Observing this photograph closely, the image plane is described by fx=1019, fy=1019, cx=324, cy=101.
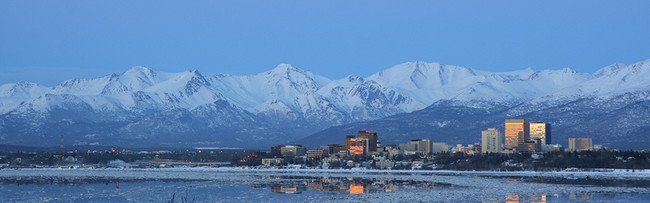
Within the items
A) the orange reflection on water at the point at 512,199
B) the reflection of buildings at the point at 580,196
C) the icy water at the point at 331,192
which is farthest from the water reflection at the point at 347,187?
the reflection of buildings at the point at 580,196

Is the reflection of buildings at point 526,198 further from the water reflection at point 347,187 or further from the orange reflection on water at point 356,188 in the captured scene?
the orange reflection on water at point 356,188

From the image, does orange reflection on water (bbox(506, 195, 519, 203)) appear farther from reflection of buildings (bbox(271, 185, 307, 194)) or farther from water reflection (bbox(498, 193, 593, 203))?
reflection of buildings (bbox(271, 185, 307, 194))

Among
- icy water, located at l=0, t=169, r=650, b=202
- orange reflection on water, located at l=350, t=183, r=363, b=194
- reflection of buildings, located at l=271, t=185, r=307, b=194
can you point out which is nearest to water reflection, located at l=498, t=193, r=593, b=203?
icy water, located at l=0, t=169, r=650, b=202

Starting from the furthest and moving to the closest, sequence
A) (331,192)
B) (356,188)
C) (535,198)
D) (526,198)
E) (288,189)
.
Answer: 1. (356,188)
2. (288,189)
3. (331,192)
4. (526,198)
5. (535,198)

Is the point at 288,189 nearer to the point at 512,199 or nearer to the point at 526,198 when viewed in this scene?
the point at 512,199

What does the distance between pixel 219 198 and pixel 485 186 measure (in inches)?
1895

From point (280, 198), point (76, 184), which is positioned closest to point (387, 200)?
point (280, 198)

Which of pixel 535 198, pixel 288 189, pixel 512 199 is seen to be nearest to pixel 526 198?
pixel 535 198

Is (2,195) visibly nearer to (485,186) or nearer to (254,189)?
(254,189)

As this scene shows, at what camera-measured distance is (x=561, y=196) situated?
430 ft

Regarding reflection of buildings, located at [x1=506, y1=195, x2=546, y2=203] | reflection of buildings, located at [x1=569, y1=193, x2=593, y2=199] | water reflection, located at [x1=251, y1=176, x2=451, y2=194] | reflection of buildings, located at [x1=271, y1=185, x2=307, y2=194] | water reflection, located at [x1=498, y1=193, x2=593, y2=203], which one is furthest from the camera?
water reflection, located at [x1=251, y1=176, x2=451, y2=194]

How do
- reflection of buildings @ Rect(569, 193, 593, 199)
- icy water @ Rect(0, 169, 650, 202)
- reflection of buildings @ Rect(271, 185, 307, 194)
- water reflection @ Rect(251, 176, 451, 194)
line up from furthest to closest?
1. water reflection @ Rect(251, 176, 451, 194)
2. reflection of buildings @ Rect(271, 185, 307, 194)
3. reflection of buildings @ Rect(569, 193, 593, 199)
4. icy water @ Rect(0, 169, 650, 202)

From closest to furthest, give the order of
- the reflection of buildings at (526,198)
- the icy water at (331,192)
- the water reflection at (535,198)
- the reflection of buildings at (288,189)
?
the reflection of buildings at (526,198)
the water reflection at (535,198)
the icy water at (331,192)
the reflection of buildings at (288,189)

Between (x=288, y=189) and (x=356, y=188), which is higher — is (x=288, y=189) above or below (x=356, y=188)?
below
